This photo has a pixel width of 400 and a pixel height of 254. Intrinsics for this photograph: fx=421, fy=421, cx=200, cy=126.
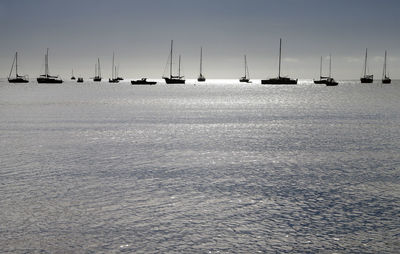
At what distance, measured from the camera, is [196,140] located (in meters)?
27.5

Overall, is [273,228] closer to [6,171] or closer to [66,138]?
[6,171]

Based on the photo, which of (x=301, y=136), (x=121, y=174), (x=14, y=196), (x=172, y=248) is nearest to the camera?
(x=172, y=248)

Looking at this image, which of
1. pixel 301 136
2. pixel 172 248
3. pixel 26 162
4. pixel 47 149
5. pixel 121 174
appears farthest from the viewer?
pixel 301 136

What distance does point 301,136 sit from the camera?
97.7 feet

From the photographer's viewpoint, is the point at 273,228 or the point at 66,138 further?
the point at 66,138

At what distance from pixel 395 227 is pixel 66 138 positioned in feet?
71.4

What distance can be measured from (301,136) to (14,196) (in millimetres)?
20855

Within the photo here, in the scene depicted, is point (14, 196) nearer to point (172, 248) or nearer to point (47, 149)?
point (172, 248)

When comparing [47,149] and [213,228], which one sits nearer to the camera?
[213,228]

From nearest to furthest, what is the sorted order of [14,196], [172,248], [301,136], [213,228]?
[172,248], [213,228], [14,196], [301,136]

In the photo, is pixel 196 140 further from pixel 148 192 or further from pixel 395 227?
pixel 395 227

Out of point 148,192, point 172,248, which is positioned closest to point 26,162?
point 148,192

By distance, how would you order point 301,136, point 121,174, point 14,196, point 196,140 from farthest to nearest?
point 301,136 → point 196,140 → point 121,174 → point 14,196

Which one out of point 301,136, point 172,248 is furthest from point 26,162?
point 301,136
